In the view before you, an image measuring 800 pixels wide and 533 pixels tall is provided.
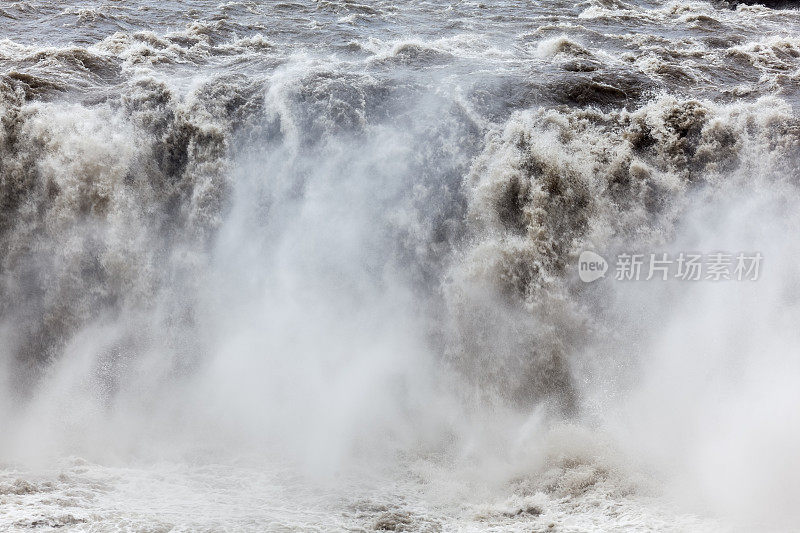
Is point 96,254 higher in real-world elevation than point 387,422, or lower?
higher

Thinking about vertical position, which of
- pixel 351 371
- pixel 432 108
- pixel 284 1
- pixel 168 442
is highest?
pixel 284 1

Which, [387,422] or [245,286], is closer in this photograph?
[387,422]

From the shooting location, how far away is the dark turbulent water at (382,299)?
236 inches

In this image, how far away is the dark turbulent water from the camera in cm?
599

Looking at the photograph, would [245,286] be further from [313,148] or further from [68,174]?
[68,174]

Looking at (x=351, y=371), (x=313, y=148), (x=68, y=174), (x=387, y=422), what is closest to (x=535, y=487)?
(x=387, y=422)

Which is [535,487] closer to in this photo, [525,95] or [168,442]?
[168,442]

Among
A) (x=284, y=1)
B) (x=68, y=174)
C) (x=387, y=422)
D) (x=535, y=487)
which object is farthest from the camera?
(x=284, y=1)

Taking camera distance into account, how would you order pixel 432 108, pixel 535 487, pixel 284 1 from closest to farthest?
pixel 535 487
pixel 432 108
pixel 284 1

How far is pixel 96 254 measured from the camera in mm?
7414

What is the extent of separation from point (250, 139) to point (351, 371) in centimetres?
301

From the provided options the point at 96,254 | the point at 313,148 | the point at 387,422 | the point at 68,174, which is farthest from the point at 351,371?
the point at 68,174

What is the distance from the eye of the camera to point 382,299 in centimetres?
725

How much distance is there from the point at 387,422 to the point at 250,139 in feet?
12.0
